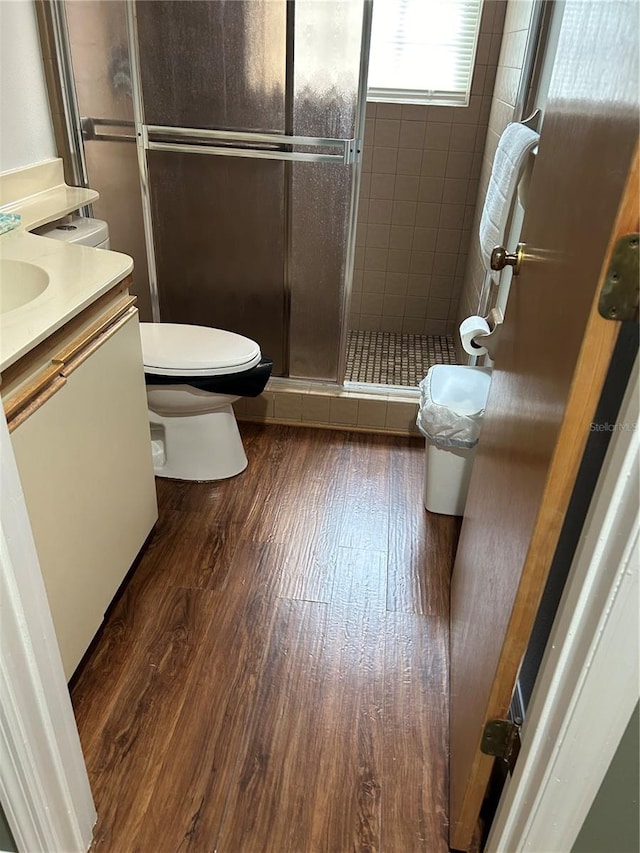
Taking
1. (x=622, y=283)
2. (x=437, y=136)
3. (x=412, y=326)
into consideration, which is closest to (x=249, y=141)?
(x=437, y=136)

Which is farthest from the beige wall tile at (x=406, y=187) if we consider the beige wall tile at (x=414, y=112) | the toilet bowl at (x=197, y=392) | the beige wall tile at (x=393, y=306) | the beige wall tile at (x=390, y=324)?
the toilet bowl at (x=197, y=392)

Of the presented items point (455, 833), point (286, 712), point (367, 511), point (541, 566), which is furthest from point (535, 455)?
point (367, 511)

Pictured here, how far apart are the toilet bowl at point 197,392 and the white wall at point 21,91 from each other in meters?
0.68

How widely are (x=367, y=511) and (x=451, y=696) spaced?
76 cm

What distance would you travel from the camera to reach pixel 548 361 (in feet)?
2.80

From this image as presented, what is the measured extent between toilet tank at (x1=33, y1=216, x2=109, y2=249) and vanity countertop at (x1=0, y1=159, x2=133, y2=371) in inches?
2.2

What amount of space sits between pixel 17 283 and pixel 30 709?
0.97 meters

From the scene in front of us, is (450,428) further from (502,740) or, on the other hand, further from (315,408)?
(502,740)

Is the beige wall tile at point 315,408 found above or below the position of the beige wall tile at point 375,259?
below

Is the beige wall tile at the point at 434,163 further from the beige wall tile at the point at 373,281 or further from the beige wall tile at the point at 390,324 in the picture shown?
Result: the beige wall tile at the point at 390,324

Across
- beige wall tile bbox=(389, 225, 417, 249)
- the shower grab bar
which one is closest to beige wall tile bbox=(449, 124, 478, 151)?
beige wall tile bbox=(389, 225, 417, 249)

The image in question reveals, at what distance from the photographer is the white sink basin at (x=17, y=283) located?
1439 mm

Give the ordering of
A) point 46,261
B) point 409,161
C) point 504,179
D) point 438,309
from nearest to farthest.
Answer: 1. point 46,261
2. point 504,179
3. point 409,161
4. point 438,309

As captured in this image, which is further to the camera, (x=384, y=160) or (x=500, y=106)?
(x=384, y=160)
